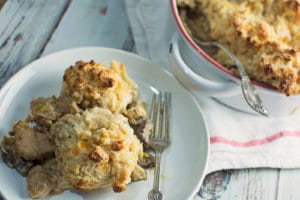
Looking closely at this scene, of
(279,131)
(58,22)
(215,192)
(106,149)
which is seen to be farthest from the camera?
(58,22)

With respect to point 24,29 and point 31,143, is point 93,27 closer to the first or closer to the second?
point 24,29

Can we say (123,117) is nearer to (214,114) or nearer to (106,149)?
(106,149)

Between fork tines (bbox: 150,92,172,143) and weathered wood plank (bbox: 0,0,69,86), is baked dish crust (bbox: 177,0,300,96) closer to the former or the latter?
fork tines (bbox: 150,92,172,143)

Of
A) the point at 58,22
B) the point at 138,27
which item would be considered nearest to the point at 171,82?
the point at 138,27

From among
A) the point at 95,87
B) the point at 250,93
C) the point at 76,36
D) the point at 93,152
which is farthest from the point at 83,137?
the point at 76,36

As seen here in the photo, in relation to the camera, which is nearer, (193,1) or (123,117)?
(123,117)

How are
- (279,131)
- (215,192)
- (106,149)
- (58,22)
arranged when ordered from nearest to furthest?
(106,149)
(215,192)
(279,131)
(58,22)

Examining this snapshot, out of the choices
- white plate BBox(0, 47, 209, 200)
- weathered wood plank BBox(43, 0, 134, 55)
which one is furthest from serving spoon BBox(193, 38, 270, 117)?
weathered wood plank BBox(43, 0, 134, 55)

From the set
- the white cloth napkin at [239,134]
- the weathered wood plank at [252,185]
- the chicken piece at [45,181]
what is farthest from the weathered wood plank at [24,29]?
the weathered wood plank at [252,185]

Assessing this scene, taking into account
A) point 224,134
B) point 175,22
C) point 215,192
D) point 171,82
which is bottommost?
point 215,192

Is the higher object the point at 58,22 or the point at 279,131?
the point at 58,22
